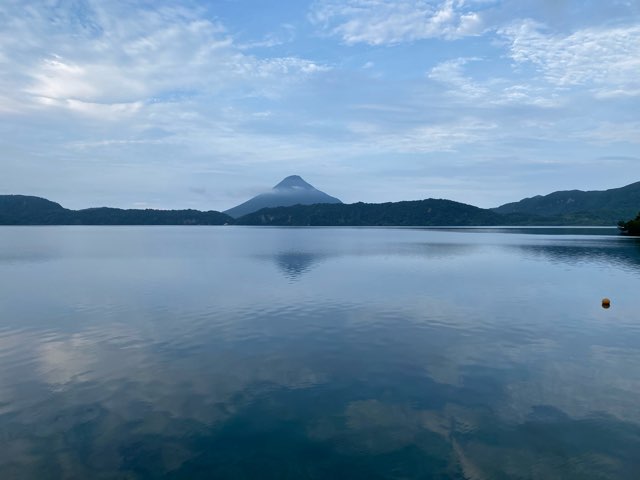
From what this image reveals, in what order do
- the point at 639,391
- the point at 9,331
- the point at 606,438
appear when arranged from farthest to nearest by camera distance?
the point at 9,331 → the point at 639,391 → the point at 606,438

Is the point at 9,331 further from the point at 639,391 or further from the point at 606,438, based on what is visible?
the point at 639,391

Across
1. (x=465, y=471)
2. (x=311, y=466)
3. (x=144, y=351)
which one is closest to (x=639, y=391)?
(x=465, y=471)

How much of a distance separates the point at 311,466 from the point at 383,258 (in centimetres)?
9505

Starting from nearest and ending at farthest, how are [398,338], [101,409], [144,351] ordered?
[101,409] → [144,351] → [398,338]

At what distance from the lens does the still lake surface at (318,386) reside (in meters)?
18.3

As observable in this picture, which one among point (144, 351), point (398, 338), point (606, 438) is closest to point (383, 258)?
point (398, 338)

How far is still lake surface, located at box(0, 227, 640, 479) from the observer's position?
1833cm

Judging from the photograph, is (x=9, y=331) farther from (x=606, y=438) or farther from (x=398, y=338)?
(x=606, y=438)

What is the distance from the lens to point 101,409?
75.3 ft

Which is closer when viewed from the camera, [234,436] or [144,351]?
[234,436]

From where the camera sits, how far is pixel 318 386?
26.1m

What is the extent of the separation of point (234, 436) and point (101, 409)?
332 inches

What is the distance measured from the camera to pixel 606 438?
65.8 feet

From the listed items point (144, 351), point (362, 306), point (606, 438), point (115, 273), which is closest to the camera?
point (606, 438)
